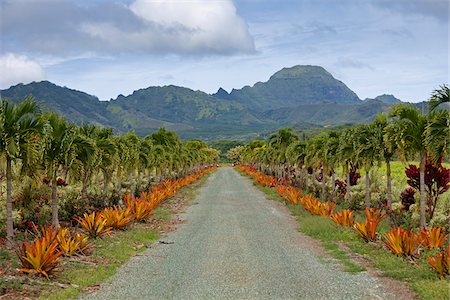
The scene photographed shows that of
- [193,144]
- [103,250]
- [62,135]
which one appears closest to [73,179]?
[62,135]

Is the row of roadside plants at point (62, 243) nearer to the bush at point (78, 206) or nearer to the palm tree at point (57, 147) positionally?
the palm tree at point (57, 147)

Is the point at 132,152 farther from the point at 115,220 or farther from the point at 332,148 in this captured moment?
the point at 332,148

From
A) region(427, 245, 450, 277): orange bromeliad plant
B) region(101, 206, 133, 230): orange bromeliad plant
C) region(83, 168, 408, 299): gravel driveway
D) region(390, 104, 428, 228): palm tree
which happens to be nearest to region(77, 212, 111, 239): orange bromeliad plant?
region(101, 206, 133, 230): orange bromeliad plant

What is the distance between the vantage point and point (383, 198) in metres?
26.3

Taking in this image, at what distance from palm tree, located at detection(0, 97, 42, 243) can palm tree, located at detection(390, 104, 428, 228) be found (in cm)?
1082

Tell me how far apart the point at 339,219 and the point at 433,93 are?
18.7ft

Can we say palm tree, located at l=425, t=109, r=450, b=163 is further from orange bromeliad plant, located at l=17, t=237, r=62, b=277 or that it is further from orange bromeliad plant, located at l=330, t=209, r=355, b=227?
orange bromeliad plant, located at l=17, t=237, r=62, b=277

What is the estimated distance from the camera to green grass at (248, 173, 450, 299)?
8102 millimetres

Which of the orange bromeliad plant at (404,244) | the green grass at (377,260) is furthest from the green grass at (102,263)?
the orange bromeliad plant at (404,244)

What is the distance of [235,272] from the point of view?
9844 mm

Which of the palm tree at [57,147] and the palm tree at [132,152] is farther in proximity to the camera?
the palm tree at [132,152]

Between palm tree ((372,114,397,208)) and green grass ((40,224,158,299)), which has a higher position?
palm tree ((372,114,397,208))

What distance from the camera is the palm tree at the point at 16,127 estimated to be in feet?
38.5

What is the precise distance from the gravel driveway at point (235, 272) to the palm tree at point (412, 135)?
4.08 meters
